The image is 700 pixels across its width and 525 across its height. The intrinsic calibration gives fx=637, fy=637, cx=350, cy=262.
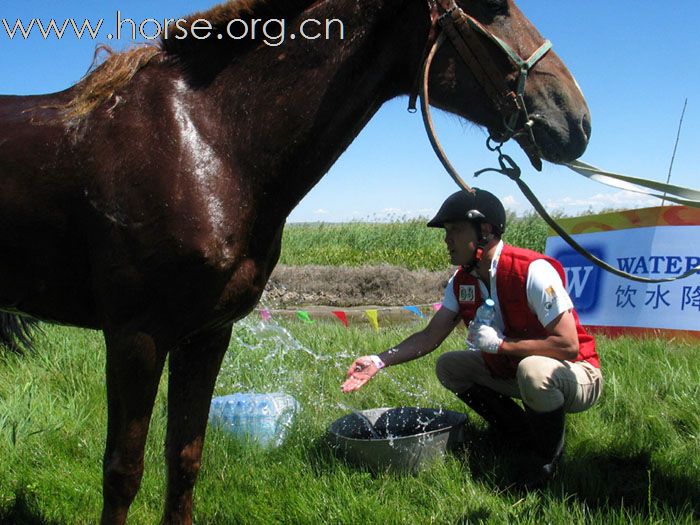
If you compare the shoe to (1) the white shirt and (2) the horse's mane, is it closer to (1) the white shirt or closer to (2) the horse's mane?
(1) the white shirt

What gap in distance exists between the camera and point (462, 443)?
12.2ft

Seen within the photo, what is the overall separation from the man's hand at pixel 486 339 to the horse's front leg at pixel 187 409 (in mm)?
1320

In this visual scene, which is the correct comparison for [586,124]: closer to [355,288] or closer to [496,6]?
[496,6]

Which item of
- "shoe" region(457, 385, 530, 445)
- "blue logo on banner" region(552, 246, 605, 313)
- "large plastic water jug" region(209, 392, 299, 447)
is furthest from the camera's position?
"blue logo on banner" region(552, 246, 605, 313)

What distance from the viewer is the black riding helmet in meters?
3.49

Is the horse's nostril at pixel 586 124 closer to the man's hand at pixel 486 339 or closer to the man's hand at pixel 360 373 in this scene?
the man's hand at pixel 486 339

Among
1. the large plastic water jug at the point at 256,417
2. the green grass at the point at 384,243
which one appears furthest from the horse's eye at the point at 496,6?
the green grass at the point at 384,243

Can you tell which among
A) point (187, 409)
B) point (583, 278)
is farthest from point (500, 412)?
point (583, 278)

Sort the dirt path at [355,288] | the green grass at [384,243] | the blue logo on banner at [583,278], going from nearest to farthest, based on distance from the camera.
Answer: the blue logo on banner at [583,278] → the dirt path at [355,288] → the green grass at [384,243]

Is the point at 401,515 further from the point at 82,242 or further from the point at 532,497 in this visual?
the point at 82,242

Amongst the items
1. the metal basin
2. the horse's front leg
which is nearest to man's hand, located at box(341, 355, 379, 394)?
the metal basin

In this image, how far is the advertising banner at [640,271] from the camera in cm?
592

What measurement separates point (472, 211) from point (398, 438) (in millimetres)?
1277

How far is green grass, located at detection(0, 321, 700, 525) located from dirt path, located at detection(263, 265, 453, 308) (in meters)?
5.98
